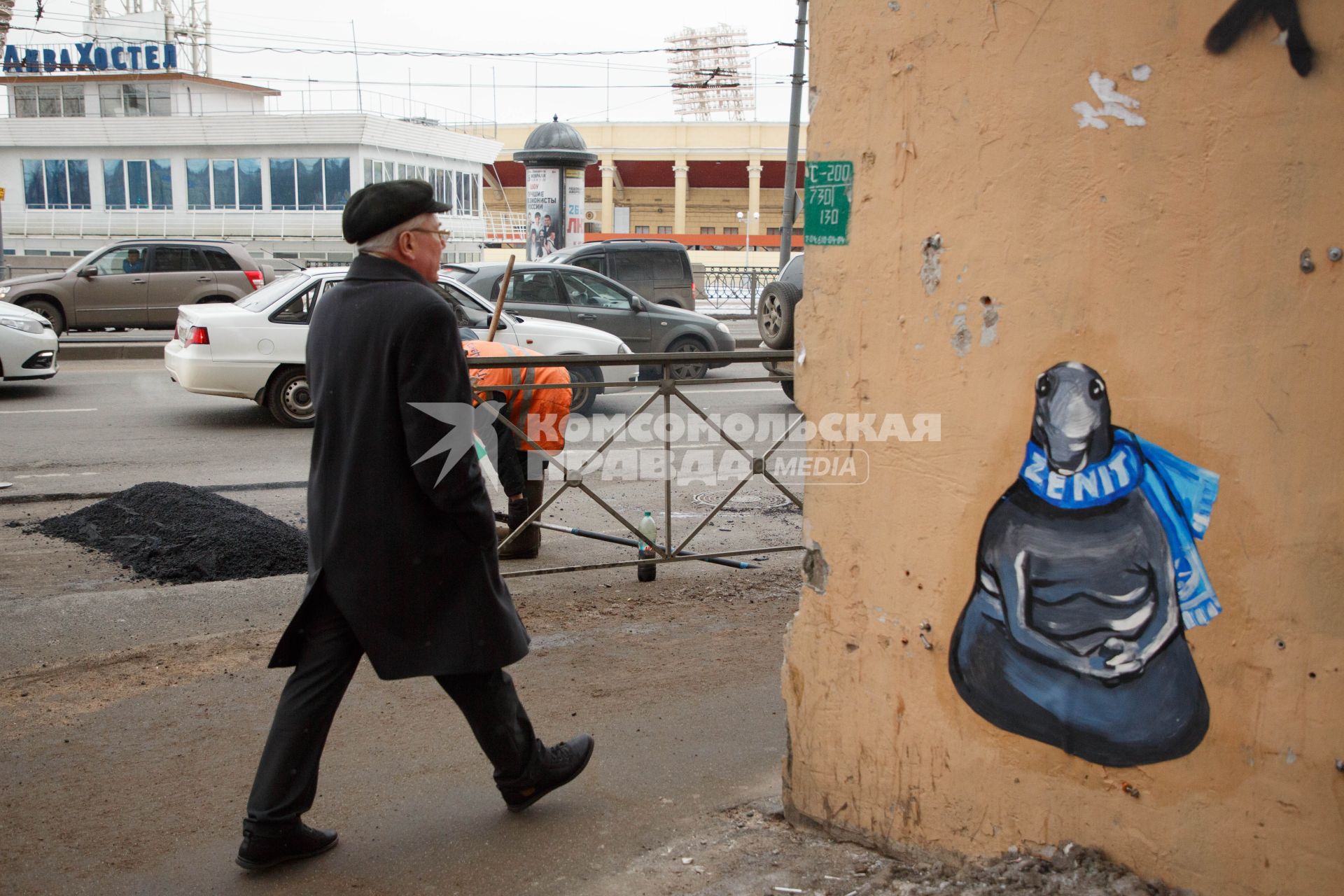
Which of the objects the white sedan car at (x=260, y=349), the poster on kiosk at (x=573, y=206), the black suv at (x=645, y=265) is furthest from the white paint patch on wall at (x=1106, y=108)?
the poster on kiosk at (x=573, y=206)

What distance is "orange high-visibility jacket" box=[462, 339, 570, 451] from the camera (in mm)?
5492

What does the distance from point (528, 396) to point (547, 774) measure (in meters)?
2.73

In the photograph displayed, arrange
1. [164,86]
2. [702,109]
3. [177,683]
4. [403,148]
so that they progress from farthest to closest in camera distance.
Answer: [702,109] → [164,86] → [403,148] → [177,683]

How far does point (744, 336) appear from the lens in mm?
20719

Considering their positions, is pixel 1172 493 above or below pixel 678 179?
below

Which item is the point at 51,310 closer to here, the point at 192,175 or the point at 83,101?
the point at 192,175

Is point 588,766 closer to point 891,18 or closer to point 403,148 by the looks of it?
point 891,18

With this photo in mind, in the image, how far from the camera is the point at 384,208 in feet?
9.51

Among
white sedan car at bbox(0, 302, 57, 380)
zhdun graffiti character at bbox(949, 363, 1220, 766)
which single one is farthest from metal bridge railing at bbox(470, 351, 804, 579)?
white sedan car at bbox(0, 302, 57, 380)

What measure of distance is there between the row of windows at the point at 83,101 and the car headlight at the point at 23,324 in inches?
1363

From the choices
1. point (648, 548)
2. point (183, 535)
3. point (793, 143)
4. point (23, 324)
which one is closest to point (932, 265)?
point (648, 548)

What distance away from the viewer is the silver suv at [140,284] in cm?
1775

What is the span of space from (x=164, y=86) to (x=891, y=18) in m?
46.7

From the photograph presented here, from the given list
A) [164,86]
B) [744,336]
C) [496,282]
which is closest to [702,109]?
[164,86]
